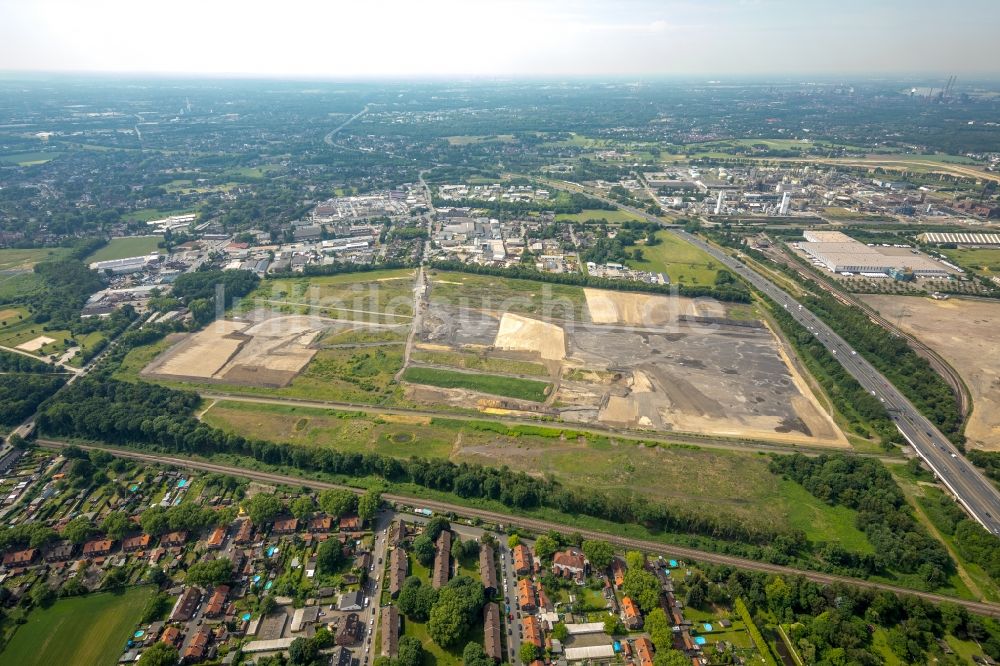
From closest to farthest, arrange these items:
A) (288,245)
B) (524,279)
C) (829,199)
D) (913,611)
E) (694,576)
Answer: (913,611)
(694,576)
(524,279)
(288,245)
(829,199)

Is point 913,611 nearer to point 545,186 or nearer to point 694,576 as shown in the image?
point 694,576

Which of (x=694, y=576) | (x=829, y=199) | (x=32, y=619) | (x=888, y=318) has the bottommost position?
(x=32, y=619)

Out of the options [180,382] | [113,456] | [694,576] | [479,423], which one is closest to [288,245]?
[180,382]

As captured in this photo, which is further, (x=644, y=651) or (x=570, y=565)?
(x=570, y=565)

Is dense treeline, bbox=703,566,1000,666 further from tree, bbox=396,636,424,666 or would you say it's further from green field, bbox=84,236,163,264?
green field, bbox=84,236,163,264

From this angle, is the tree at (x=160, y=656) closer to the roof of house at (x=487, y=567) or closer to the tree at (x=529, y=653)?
the roof of house at (x=487, y=567)

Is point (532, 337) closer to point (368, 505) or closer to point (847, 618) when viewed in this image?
point (368, 505)

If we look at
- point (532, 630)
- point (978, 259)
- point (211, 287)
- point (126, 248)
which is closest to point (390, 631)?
point (532, 630)
